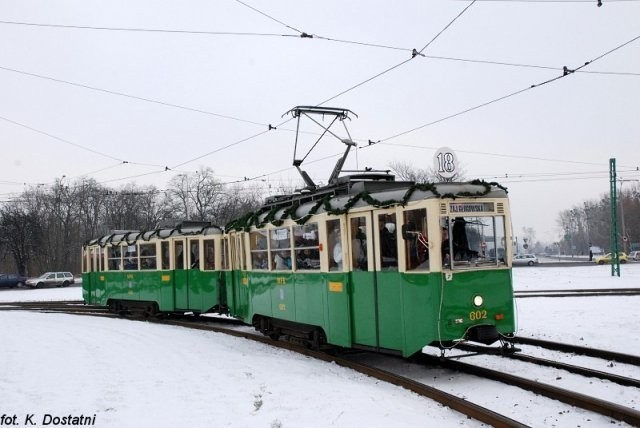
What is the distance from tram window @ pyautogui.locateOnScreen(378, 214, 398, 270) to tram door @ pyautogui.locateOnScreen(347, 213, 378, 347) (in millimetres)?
213

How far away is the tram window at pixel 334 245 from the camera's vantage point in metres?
9.48

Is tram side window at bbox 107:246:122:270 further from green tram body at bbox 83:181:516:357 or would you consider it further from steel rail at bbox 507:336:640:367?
steel rail at bbox 507:336:640:367

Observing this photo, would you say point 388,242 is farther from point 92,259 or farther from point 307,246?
point 92,259

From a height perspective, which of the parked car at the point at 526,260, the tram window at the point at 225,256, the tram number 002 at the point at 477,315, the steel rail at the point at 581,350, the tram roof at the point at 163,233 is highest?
the tram roof at the point at 163,233

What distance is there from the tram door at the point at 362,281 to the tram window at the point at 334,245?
0.27m

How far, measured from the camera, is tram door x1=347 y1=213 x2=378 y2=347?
8820mm

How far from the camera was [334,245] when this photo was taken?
31.6 ft

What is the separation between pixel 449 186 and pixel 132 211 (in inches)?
2372

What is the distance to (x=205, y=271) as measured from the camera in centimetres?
1627

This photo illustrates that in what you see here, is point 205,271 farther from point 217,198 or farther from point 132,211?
point 132,211

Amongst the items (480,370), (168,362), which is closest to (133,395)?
(168,362)

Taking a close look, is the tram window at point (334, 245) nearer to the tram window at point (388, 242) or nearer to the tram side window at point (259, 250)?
the tram window at point (388, 242)

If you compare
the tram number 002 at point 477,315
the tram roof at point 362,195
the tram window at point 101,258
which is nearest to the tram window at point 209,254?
the tram roof at point 362,195

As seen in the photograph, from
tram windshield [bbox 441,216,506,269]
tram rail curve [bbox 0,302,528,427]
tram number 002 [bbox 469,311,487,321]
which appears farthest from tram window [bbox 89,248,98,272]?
tram number 002 [bbox 469,311,487,321]
